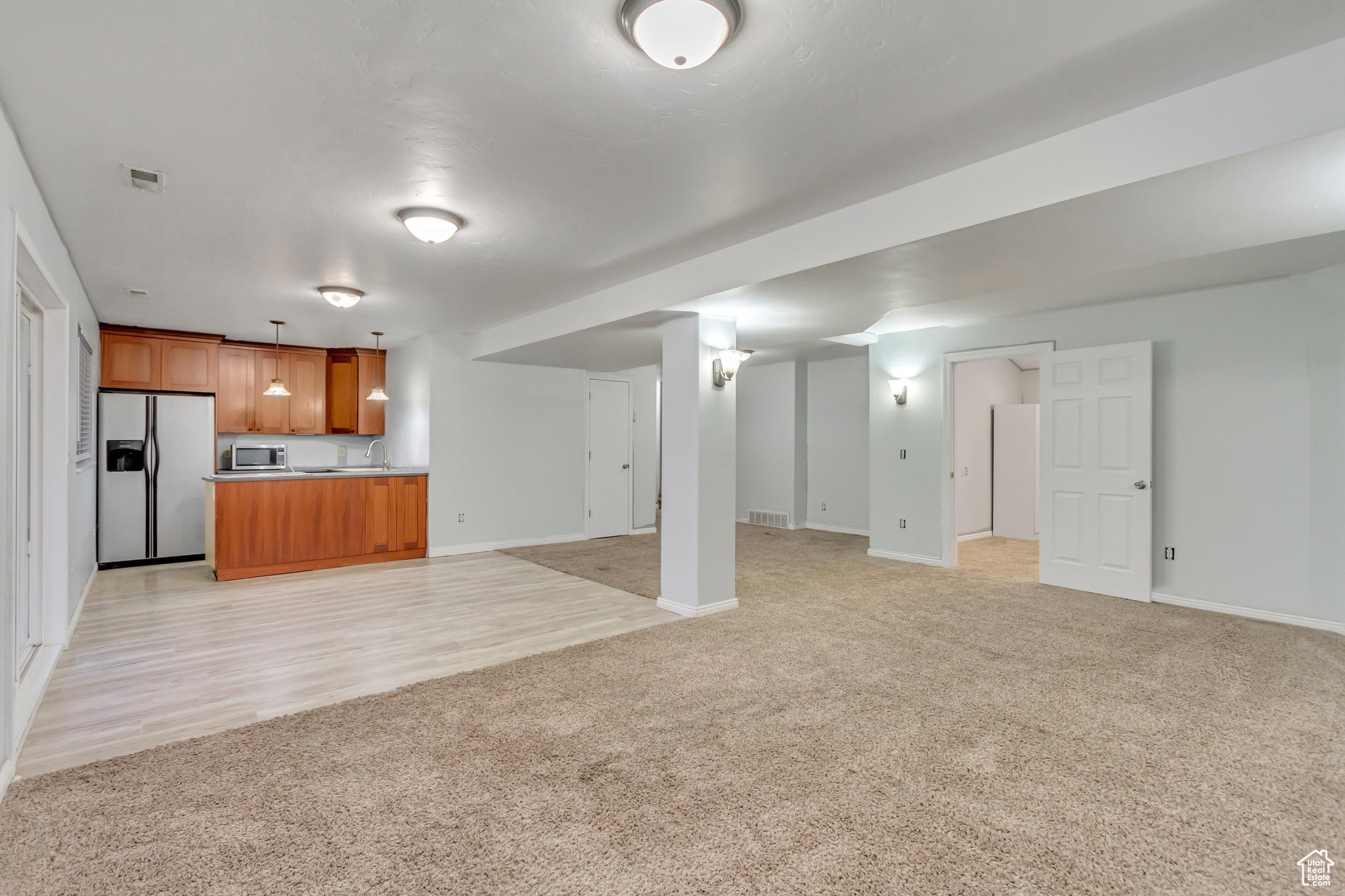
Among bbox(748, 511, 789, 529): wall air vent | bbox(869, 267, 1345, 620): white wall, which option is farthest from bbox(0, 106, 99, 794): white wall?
A: bbox(748, 511, 789, 529): wall air vent

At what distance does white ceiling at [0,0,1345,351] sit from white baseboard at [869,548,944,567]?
3434mm

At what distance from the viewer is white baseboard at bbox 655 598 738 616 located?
454 cm

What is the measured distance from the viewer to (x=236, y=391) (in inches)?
294

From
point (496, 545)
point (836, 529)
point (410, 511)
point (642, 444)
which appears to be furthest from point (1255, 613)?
point (410, 511)

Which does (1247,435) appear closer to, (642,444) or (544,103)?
(544,103)

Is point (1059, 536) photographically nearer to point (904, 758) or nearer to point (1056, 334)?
point (1056, 334)

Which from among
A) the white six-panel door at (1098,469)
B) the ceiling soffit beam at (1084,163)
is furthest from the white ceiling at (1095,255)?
the white six-panel door at (1098,469)

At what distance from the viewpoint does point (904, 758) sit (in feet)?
8.03

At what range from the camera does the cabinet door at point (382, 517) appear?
21.3 ft

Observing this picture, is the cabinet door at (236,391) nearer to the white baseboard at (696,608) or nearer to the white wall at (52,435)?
the white wall at (52,435)

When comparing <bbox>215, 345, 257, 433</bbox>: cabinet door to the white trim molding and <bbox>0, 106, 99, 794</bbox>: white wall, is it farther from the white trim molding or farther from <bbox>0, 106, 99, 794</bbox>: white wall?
the white trim molding

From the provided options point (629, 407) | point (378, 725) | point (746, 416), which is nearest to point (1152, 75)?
point (378, 725)

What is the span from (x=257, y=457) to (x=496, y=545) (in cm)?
314

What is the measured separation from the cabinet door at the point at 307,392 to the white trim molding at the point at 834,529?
6.66m
